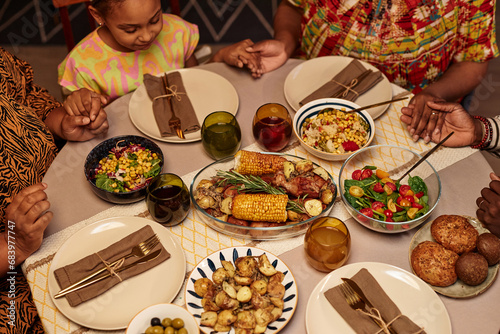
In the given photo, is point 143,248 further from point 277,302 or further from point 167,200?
point 277,302

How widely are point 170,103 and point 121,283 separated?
2.90 ft

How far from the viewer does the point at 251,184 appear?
1.68 m

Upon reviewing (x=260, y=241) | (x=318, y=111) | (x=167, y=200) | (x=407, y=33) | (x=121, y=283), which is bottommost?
(x=121, y=283)

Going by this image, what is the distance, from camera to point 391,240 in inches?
63.4

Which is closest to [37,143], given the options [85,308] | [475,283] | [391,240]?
[85,308]

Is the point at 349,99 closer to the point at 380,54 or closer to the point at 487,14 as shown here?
the point at 380,54

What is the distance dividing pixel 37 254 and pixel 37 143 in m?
0.57

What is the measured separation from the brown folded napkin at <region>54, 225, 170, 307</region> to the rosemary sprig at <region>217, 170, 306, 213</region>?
0.33 m

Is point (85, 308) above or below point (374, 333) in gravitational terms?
below

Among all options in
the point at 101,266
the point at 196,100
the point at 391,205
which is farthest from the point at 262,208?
the point at 196,100

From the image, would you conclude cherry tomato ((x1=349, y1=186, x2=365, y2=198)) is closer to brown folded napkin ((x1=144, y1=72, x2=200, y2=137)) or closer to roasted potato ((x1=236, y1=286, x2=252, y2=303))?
roasted potato ((x1=236, y1=286, x2=252, y2=303))

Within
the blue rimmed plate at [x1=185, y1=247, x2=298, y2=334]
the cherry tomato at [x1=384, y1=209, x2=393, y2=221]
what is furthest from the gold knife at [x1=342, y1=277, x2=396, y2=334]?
the cherry tomato at [x1=384, y1=209, x2=393, y2=221]

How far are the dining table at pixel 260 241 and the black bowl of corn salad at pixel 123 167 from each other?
0.07 m

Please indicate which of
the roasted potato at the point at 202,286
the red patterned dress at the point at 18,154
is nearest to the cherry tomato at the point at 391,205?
the roasted potato at the point at 202,286
